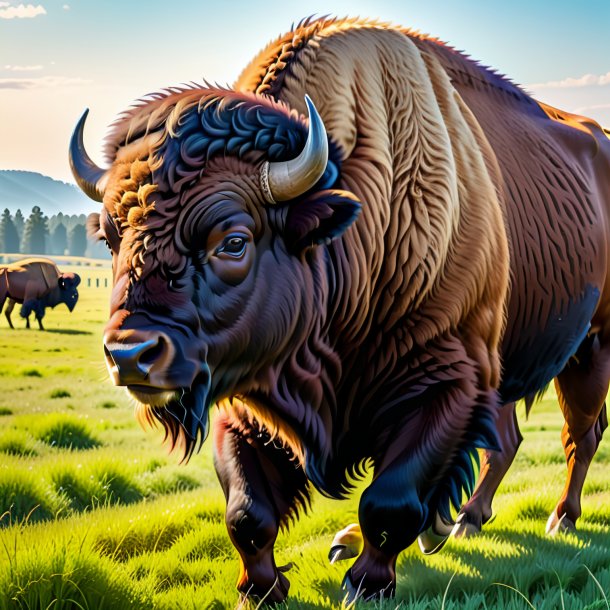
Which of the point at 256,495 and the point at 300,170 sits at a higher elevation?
the point at 300,170

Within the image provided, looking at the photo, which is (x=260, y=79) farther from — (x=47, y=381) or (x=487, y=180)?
(x=47, y=381)

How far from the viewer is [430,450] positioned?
3.66m

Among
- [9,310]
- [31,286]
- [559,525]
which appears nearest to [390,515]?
[559,525]

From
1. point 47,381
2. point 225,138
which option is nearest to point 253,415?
point 225,138

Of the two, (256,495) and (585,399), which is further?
(585,399)

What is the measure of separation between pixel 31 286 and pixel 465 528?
13389 millimetres

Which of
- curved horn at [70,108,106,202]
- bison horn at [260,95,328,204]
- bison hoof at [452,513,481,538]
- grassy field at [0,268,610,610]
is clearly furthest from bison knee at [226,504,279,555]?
bison hoof at [452,513,481,538]

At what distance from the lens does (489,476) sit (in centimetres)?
566

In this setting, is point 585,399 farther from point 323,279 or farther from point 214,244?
point 214,244

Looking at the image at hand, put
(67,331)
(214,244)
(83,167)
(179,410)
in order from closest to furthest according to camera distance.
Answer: (214,244) < (179,410) < (83,167) < (67,331)

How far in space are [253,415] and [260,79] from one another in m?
1.47

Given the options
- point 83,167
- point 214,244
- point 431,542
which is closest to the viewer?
point 214,244

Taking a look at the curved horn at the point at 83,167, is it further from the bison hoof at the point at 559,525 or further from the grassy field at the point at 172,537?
the bison hoof at the point at 559,525

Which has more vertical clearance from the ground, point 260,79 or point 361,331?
point 260,79
